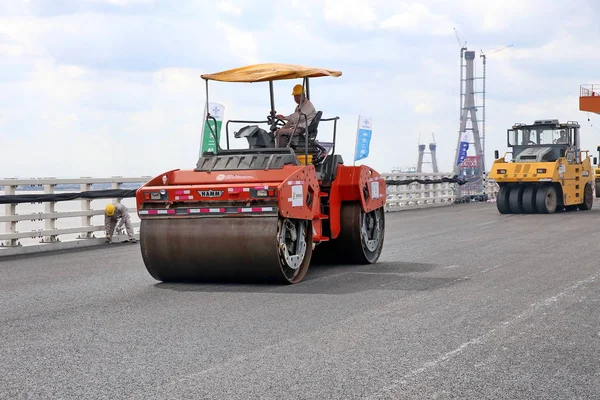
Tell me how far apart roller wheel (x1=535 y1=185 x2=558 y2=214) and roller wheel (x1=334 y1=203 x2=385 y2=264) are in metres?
13.5

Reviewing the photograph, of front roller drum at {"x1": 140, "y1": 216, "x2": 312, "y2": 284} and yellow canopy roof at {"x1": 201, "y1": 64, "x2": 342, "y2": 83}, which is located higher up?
yellow canopy roof at {"x1": 201, "y1": 64, "x2": 342, "y2": 83}

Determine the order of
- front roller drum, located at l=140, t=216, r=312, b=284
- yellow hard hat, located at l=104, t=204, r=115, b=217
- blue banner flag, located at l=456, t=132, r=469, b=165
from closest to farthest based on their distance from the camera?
front roller drum, located at l=140, t=216, r=312, b=284 < yellow hard hat, located at l=104, t=204, r=115, b=217 < blue banner flag, located at l=456, t=132, r=469, b=165

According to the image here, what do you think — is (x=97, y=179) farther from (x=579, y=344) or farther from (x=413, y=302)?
(x=579, y=344)

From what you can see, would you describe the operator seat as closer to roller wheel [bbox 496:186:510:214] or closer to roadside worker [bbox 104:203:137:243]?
roadside worker [bbox 104:203:137:243]

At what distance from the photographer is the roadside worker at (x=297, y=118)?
11.2 m

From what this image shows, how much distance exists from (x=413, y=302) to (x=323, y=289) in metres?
1.38

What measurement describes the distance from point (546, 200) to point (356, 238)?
14335 mm

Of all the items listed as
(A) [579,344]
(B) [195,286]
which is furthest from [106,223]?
(A) [579,344]

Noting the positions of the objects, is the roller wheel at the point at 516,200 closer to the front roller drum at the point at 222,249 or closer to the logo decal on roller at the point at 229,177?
the front roller drum at the point at 222,249

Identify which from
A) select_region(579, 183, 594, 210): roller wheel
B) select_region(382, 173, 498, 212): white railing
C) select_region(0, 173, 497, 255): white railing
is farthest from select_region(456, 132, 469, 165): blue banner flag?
select_region(0, 173, 497, 255): white railing

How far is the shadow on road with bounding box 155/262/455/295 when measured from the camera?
379 inches

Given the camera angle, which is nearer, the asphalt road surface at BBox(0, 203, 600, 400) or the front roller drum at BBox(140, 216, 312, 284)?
the asphalt road surface at BBox(0, 203, 600, 400)

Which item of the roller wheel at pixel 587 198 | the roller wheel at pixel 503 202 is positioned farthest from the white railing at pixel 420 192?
the roller wheel at pixel 587 198

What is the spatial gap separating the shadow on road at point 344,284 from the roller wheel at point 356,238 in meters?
0.43
